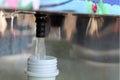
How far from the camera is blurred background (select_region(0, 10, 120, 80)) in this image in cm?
114

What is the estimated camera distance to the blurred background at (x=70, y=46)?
1.14 meters

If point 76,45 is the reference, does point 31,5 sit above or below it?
above

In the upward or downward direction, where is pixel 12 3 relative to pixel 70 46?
upward

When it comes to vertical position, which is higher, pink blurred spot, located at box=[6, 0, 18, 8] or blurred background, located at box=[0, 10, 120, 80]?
pink blurred spot, located at box=[6, 0, 18, 8]

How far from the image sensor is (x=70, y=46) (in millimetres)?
1357

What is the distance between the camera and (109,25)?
1.58m

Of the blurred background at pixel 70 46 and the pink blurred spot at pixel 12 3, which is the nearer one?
the pink blurred spot at pixel 12 3

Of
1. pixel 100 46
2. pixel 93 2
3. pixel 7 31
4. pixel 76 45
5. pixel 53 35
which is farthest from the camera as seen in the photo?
pixel 100 46

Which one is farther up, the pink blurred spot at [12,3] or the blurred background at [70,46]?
the pink blurred spot at [12,3]

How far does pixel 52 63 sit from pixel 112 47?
804 millimetres

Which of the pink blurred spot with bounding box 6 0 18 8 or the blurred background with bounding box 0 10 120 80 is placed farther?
the blurred background with bounding box 0 10 120 80

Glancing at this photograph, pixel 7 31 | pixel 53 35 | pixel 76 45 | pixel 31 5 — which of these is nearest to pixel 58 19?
pixel 53 35

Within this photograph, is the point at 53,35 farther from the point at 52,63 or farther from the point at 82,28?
the point at 52,63

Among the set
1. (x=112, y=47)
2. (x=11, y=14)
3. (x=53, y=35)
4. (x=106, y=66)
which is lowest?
(x=106, y=66)
